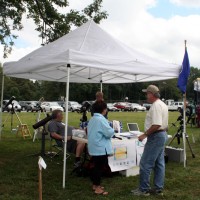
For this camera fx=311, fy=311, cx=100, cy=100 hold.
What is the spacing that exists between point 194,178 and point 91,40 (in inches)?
140

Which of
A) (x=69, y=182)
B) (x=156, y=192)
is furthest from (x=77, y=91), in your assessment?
(x=156, y=192)

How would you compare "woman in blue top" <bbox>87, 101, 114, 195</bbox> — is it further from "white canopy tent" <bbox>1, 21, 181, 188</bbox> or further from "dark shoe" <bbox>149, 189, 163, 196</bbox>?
"dark shoe" <bbox>149, 189, 163, 196</bbox>

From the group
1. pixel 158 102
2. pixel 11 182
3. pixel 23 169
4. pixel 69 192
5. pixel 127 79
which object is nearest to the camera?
pixel 158 102

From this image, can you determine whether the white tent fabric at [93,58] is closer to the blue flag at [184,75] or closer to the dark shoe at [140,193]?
the blue flag at [184,75]

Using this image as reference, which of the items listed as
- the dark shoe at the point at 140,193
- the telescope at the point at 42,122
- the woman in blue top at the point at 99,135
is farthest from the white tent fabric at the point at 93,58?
the dark shoe at the point at 140,193

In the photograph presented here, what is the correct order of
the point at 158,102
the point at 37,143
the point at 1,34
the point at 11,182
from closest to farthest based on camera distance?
the point at 158,102 → the point at 11,182 → the point at 37,143 → the point at 1,34

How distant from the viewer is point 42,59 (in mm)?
5941

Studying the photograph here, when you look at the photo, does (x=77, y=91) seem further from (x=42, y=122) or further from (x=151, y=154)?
(x=151, y=154)

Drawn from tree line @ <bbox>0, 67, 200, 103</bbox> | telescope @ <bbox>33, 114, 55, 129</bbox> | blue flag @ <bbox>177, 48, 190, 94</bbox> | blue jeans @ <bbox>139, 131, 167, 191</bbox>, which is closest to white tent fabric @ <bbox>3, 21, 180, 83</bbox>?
blue flag @ <bbox>177, 48, 190, 94</bbox>

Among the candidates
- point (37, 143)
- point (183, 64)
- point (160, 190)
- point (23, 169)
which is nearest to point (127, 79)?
point (183, 64)

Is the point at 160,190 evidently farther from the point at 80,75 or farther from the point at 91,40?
the point at 80,75

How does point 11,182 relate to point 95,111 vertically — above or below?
below

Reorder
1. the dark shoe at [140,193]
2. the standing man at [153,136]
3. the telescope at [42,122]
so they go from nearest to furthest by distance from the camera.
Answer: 1. the standing man at [153,136]
2. the dark shoe at [140,193]
3. the telescope at [42,122]

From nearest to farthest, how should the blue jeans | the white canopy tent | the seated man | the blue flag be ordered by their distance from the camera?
the blue jeans → the white canopy tent → the blue flag → the seated man
